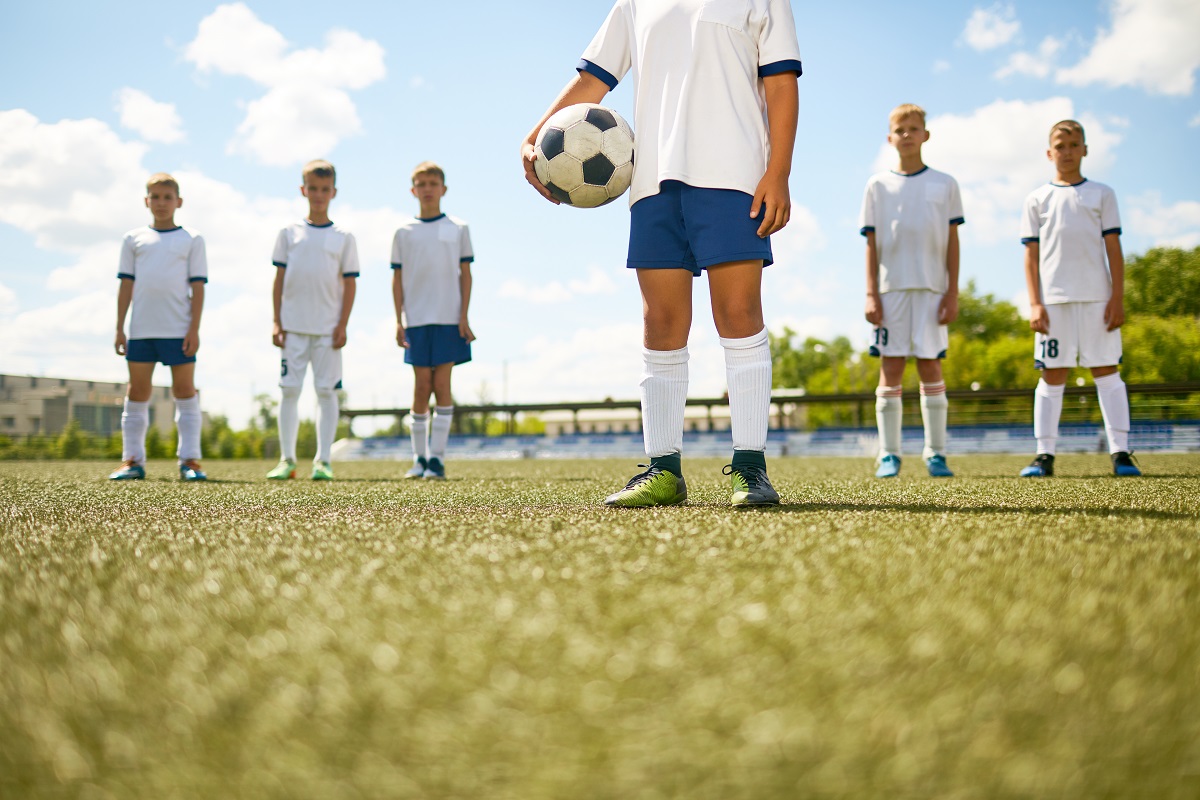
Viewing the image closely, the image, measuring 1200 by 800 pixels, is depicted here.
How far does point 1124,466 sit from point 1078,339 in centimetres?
96

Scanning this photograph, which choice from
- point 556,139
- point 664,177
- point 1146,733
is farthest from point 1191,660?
point 556,139

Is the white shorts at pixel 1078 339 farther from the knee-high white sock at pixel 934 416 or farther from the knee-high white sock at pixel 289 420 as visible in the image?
the knee-high white sock at pixel 289 420

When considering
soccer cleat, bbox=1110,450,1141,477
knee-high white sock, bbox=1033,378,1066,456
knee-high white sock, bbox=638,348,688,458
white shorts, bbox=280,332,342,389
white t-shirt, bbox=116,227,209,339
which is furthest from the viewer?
white shorts, bbox=280,332,342,389

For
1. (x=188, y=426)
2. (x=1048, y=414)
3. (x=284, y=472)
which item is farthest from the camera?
→ (x=188, y=426)

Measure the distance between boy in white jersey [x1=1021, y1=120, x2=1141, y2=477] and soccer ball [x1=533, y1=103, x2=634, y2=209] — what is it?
4104mm

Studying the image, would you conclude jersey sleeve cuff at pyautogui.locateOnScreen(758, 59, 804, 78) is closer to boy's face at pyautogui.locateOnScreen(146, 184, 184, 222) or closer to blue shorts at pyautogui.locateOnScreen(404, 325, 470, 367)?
blue shorts at pyautogui.locateOnScreen(404, 325, 470, 367)

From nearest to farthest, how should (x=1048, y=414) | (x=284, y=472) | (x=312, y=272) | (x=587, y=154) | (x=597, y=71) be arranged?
(x=587, y=154), (x=597, y=71), (x=1048, y=414), (x=284, y=472), (x=312, y=272)

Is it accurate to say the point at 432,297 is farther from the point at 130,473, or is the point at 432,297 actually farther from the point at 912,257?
the point at 912,257

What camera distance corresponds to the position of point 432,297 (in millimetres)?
6742

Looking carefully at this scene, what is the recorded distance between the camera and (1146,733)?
86cm

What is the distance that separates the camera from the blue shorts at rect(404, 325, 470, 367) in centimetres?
679

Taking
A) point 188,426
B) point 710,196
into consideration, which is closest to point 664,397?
point 710,196

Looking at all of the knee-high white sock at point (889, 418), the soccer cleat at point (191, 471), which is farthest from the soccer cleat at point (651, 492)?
the soccer cleat at point (191, 471)

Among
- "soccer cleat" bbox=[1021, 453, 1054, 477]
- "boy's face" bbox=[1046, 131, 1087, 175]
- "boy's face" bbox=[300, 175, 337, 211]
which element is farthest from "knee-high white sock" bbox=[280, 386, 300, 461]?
"boy's face" bbox=[1046, 131, 1087, 175]
